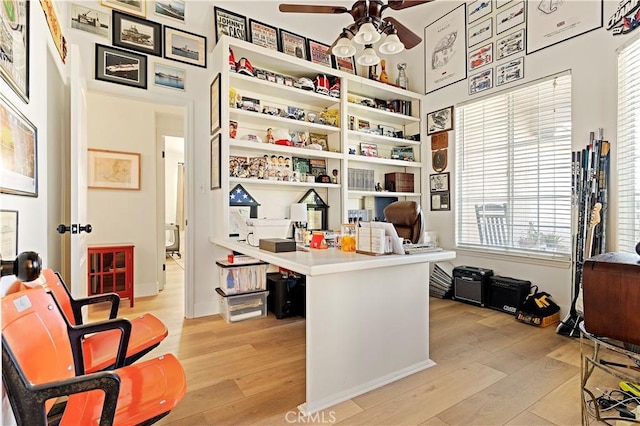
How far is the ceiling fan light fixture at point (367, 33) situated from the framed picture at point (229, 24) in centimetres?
178

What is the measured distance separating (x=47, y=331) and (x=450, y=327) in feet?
9.18

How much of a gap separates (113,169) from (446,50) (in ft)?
14.2

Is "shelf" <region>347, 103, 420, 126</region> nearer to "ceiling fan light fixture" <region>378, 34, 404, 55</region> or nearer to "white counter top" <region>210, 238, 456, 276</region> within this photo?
"ceiling fan light fixture" <region>378, 34, 404, 55</region>

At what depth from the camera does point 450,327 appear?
9.30 feet

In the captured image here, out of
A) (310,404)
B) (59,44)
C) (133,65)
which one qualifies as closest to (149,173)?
(133,65)

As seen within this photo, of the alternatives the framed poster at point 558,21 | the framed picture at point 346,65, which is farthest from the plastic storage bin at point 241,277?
the framed poster at point 558,21

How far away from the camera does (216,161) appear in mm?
3080

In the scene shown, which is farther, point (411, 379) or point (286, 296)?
point (286, 296)

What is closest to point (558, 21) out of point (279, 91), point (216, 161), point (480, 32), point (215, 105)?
point (480, 32)

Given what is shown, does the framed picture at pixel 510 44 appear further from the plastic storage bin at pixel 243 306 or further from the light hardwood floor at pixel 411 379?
the plastic storage bin at pixel 243 306

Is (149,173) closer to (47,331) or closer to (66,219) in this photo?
(66,219)

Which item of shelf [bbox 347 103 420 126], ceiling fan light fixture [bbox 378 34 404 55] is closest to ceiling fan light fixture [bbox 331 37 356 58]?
ceiling fan light fixture [bbox 378 34 404 55]

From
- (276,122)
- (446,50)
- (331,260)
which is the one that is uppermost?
(446,50)

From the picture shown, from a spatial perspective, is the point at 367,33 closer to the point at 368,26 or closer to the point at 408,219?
the point at 368,26
